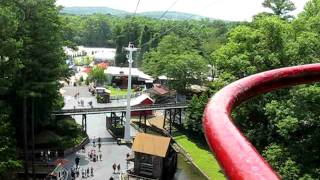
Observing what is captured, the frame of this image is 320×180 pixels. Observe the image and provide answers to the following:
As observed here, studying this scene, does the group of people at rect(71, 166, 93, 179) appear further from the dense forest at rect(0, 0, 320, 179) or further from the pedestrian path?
the dense forest at rect(0, 0, 320, 179)

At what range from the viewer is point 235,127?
159 cm

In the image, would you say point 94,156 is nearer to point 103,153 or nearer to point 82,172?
point 103,153

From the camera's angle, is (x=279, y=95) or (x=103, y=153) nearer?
(x=279, y=95)

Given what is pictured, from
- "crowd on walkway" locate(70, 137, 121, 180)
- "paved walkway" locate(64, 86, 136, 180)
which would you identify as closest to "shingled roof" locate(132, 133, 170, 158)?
"crowd on walkway" locate(70, 137, 121, 180)

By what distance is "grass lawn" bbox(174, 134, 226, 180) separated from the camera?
33.8m

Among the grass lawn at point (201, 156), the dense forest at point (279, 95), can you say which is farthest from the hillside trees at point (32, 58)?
the grass lawn at point (201, 156)

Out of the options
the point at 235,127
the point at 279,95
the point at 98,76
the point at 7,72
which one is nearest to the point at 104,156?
the point at 7,72

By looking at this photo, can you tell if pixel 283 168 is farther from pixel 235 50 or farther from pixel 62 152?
pixel 62 152

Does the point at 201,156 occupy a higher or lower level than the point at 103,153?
lower

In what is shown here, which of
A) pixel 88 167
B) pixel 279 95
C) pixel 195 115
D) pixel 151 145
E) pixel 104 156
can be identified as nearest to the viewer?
pixel 279 95

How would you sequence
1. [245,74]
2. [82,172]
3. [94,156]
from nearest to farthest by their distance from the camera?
[245,74]
[82,172]
[94,156]

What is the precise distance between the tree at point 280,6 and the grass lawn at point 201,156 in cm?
1440

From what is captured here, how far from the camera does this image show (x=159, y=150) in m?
31.1

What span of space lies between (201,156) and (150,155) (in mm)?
8004
